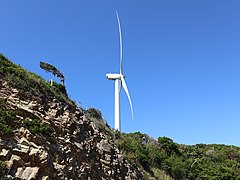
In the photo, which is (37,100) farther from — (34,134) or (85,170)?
(85,170)

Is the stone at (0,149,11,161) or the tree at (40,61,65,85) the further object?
the tree at (40,61,65,85)

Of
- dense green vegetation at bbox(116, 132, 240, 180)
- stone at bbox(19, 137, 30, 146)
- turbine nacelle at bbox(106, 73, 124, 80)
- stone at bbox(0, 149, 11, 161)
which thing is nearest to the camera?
stone at bbox(0, 149, 11, 161)

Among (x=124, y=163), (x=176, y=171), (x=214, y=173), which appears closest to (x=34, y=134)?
(x=124, y=163)

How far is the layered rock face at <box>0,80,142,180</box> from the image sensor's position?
482 inches

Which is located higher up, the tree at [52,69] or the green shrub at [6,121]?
the tree at [52,69]

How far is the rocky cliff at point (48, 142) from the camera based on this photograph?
1230 cm

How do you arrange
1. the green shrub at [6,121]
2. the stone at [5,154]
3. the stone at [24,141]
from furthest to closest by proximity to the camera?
the stone at [24,141] < the green shrub at [6,121] < the stone at [5,154]

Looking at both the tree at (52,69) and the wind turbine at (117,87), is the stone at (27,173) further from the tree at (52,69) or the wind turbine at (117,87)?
the tree at (52,69)

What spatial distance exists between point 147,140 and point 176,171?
8.39m

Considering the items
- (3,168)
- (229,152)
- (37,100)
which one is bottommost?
(3,168)

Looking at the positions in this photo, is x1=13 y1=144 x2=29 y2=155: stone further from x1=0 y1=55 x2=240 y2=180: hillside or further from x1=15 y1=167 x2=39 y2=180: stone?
x1=15 y1=167 x2=39 y2=180: stone

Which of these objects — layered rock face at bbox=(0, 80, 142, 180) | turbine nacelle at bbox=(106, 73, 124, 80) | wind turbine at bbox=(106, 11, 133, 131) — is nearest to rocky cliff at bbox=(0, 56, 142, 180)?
layered rock face at bbox=(0, 80, 142, 180)

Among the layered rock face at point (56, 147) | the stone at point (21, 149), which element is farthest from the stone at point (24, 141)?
the stone at point (21, 149)

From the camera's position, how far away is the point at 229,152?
42.3 metres
